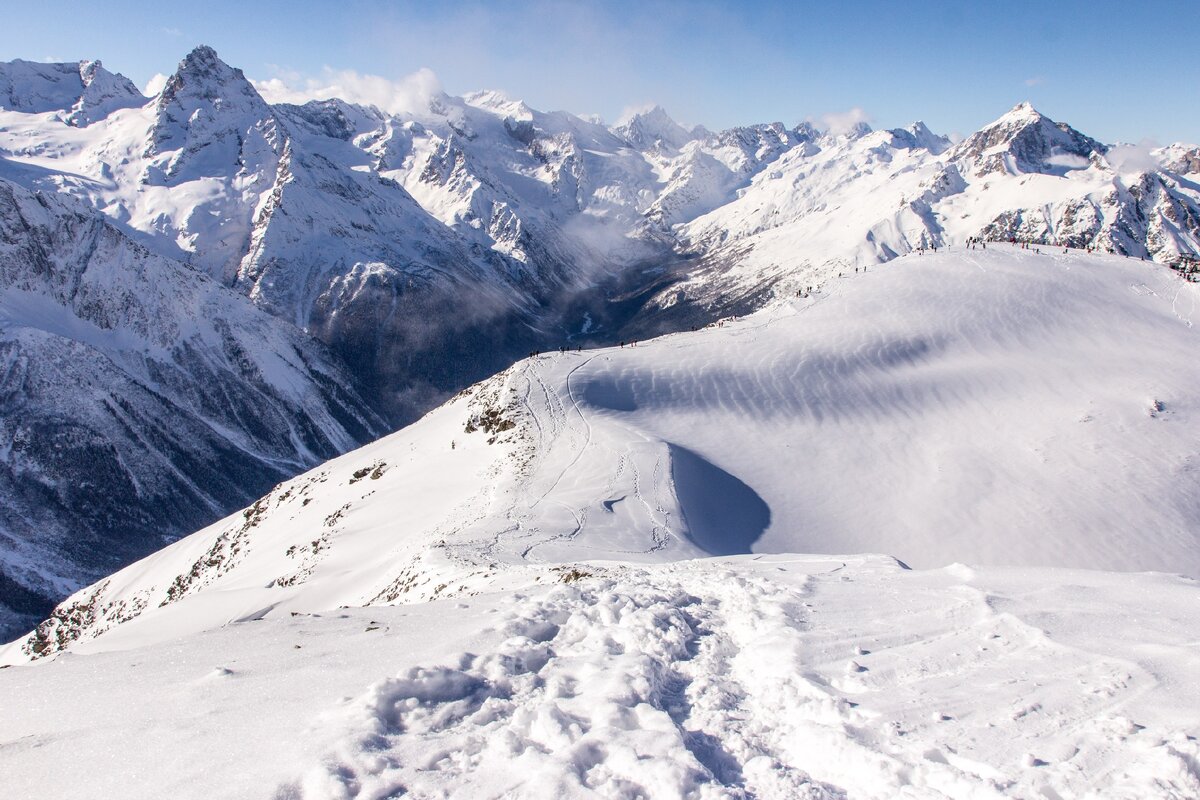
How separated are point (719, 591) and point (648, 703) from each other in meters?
5.38

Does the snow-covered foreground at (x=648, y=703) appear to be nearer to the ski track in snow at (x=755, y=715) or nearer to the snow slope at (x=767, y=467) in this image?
the ski track in snow at (x=755, y=715)

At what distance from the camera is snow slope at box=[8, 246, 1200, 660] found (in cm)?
2862

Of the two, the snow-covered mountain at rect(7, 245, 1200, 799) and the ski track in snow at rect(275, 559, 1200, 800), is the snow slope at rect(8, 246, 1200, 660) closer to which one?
the snow-covered mountain at rect(7, 245, 1200, 799)

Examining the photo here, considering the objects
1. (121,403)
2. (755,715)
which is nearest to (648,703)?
(755,715)

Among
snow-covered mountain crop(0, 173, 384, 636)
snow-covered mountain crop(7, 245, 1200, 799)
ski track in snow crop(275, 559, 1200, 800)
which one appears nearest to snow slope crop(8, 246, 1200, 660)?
snow-covered mountain crop(7, 245, 1200, 799)

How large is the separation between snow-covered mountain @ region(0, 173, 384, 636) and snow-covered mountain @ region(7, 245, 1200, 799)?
1857 inches

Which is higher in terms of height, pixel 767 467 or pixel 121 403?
pixel 121 403

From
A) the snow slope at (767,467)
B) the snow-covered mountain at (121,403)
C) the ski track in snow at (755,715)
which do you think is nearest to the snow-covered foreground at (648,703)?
the ski track in snow at (755,715)

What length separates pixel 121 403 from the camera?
105625 mm

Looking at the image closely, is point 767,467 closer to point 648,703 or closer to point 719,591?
point 719,591

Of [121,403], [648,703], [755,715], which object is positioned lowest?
[755,715]

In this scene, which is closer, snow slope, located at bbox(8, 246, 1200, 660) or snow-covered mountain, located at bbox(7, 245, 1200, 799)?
snow-covered mountain, located at bbox(7, 245, 1200, 799)

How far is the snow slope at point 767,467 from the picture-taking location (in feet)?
93.9

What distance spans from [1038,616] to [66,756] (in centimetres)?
1325
